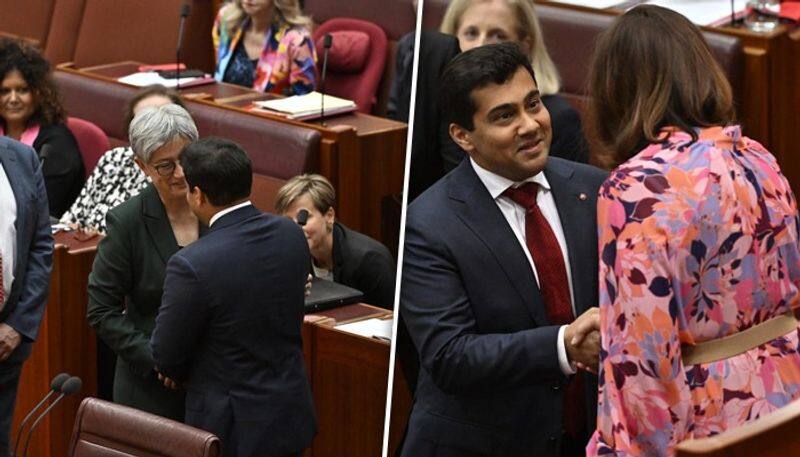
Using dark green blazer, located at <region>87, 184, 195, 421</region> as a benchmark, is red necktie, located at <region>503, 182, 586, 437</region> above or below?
above

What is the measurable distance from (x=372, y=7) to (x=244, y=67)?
276 millimetres

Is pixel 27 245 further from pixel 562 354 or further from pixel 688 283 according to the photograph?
pixel 688 283

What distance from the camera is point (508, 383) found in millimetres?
1011

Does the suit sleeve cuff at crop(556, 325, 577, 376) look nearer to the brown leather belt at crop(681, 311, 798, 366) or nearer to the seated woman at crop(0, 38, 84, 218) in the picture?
the brown leather belt at crop(681, 311, 798, 366)

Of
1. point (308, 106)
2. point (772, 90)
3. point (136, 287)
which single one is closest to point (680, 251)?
point (772, 90)

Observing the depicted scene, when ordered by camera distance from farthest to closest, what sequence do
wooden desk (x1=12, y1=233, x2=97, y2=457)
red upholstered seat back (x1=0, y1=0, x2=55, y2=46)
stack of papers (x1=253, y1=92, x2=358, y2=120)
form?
1. red upholstered seat back (x1=0, y1=0, x2=55, y2=46)
2. stack of papers (x1=253, y1=92, x2=358, y2=120)
3. wooden desk (x1=12, y1=233, x2=97, y2=457)

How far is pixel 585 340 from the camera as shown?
0.96 meters

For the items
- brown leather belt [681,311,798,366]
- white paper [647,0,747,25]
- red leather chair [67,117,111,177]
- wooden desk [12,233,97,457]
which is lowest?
wooden desk [12,233,97,457]

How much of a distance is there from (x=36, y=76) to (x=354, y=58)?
550 mm

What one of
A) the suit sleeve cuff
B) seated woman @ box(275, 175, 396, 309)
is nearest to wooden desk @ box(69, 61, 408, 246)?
seated woman @ box(275, 175, 396, 309)

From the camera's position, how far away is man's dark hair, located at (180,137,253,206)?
4.96 feet

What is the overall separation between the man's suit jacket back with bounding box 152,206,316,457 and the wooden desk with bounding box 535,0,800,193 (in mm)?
466

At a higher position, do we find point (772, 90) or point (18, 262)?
point (772, 90)

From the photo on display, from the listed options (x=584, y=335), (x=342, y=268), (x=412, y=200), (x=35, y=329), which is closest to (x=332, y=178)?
(x=342, y=268)
